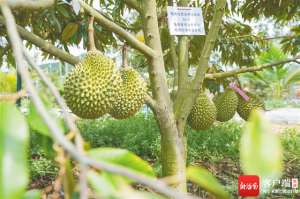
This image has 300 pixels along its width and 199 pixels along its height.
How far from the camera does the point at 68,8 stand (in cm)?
214

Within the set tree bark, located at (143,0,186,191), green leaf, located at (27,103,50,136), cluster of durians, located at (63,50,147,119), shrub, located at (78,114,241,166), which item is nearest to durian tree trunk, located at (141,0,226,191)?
tree bark, located at (143,0,186,191)

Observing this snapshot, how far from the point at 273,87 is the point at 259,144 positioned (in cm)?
1465

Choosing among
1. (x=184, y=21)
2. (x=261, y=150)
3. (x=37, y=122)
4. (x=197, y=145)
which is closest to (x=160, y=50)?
(x=184, y=21)

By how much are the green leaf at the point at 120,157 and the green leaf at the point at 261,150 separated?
8cm

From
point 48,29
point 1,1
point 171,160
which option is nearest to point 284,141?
point 48,29

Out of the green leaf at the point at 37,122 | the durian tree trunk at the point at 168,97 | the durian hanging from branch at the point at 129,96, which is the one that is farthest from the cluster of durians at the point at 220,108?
the green leaf at the point at 37,122

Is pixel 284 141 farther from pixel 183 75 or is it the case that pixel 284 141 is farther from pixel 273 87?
→ pixel 273 87

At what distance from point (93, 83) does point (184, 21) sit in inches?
22.9

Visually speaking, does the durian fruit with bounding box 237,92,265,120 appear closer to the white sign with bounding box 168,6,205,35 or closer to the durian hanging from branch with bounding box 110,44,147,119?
the white sign with bounding box 168,6,205,35

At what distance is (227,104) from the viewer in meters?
2.14

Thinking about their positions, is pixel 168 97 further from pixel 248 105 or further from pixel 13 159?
pixel 13 159

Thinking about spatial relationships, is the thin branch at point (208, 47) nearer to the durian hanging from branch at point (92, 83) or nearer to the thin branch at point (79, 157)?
the durian hanging from branch at point (92, 83)

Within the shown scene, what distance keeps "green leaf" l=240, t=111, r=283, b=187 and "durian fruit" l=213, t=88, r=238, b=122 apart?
1.87 meters

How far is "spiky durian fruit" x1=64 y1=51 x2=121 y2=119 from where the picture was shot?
1.25 m
